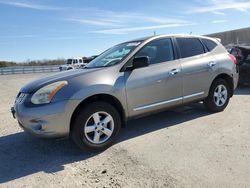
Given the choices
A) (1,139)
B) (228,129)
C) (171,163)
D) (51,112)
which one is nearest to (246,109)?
(228,129)

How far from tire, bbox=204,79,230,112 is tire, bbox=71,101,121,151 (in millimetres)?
2471

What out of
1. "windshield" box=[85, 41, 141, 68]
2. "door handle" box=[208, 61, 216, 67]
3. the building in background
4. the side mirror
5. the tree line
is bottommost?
"door handle" box=[208, 61, 216, 67]

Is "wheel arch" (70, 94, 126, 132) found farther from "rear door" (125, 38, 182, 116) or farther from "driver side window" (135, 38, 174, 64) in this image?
"driver side window" (135, 38, 174, 64)

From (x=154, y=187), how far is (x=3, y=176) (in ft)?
6.57

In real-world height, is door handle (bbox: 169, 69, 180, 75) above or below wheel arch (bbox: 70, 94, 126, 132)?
above

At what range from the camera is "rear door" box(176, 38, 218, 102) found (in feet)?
18.6

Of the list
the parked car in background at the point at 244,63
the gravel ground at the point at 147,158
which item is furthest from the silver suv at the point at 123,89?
the parked car in background at the point at 244,63

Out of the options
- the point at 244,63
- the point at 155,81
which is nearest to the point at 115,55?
the point at 155,81

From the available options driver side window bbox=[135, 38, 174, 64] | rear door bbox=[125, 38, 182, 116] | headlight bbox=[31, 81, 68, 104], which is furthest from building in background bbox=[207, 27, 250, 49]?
headlight bbox=[31, 81, 68, 104]

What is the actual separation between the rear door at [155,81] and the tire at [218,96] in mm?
997

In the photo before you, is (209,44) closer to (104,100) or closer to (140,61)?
(140,61)

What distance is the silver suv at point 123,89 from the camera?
13.9 ft

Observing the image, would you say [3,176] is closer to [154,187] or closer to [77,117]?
[77,117]

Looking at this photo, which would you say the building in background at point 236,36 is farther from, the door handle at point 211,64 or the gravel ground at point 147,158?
the gravel ground at point 147,158
